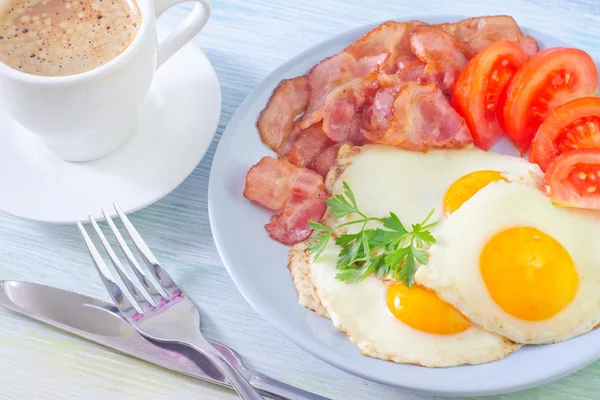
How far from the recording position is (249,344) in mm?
2014

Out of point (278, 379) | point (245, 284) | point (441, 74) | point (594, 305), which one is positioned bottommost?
point (278, 379)

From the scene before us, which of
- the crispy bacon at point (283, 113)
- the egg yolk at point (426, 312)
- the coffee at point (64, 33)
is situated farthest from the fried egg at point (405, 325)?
the coffee at point (64, 33)

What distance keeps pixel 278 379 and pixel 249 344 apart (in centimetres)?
14

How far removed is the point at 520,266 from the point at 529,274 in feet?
Result: 0.10

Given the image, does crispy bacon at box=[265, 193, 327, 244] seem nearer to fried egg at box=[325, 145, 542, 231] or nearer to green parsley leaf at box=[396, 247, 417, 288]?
fried egg at box=[325, 145, 542, 231]

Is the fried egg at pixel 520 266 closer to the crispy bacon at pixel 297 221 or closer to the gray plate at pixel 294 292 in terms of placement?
the gray plate at pixel 294 292

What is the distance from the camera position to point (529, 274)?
181 cm

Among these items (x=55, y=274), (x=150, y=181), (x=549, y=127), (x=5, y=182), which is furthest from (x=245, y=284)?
(x=549, y=127)

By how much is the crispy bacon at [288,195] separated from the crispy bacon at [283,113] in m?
0.13

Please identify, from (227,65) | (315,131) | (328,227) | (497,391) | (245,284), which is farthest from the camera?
(227,65)

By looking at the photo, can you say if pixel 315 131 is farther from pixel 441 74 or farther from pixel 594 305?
pixel 594 305

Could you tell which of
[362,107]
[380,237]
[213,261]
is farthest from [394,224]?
[213,261]

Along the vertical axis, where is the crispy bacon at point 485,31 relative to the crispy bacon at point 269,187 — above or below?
above

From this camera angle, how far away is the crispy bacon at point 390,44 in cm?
232
